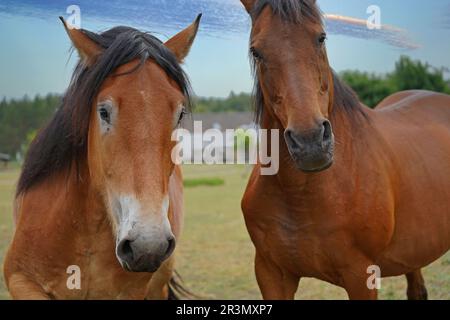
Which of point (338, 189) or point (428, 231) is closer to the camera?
point (338, 189)

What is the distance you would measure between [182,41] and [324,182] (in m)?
1.22

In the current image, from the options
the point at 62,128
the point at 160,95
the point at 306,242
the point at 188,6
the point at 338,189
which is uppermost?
the point at 188,6

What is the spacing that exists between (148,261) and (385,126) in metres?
2.40

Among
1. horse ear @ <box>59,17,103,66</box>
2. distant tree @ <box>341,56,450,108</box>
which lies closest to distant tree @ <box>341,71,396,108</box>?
distant tree @ <box>341,56,450,108</box>

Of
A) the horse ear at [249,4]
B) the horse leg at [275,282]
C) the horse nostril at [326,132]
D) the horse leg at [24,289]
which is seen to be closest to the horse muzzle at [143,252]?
the horse leg at [24,289]

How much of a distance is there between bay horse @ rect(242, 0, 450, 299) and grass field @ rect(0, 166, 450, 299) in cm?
181

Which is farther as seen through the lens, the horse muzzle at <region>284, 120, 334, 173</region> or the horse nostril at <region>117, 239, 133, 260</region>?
the horse muzzle at <region>284, 120, 334, 173</region>

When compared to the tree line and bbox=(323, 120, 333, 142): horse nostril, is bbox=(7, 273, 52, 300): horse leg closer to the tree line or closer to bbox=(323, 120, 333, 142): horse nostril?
the tree line

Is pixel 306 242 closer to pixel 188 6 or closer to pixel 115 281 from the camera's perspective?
pixel 115 281

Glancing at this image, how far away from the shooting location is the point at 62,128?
3.40m

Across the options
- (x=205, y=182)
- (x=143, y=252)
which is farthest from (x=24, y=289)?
(x=205, y=182)

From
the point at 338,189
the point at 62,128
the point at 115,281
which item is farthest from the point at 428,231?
the point at 62,128

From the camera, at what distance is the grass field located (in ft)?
19.9
